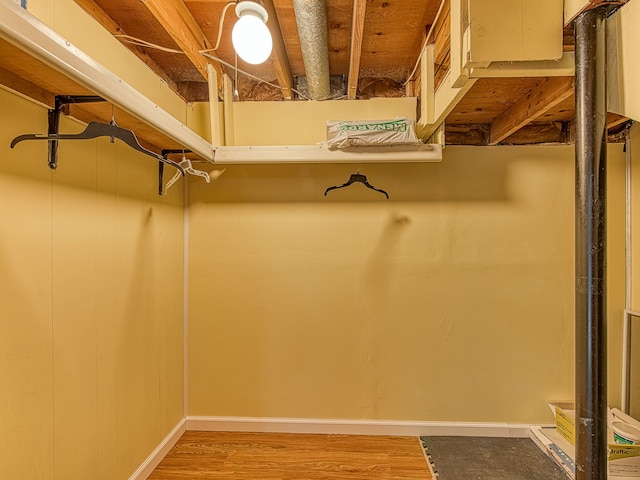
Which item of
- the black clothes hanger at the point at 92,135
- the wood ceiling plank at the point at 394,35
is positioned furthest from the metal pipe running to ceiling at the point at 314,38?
the black clothes hanger at the point at 92,135

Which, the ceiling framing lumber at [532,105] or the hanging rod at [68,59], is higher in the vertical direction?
the ceiling framing lumber at [532,105]

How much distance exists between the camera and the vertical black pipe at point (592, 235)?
1.33 meters

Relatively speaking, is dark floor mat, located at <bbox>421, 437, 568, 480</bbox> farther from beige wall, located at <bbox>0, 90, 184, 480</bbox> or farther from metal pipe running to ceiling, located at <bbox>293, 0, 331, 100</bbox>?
metal pipe running to ceiling, located at <bbox>293, 0, 331, 100</bbox>

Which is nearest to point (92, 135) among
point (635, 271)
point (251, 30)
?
point (251, 30)

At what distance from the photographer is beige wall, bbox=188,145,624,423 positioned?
Answer: 2.72 m

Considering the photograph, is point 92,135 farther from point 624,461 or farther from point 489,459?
point 624,461

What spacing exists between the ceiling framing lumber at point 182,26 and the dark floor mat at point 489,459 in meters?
2.86

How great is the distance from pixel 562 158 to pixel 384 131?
54.8 inches

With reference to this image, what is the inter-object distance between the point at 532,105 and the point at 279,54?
1.49 m

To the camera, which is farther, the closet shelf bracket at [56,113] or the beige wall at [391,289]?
the beige wall at [391,289]

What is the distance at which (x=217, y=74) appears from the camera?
100 inches

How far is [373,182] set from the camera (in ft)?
9.12

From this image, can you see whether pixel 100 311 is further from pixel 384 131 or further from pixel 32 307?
pixel 384 131

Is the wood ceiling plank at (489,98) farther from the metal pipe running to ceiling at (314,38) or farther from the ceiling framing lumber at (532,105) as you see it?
the metal pipe running to ceiling at (314,38)
